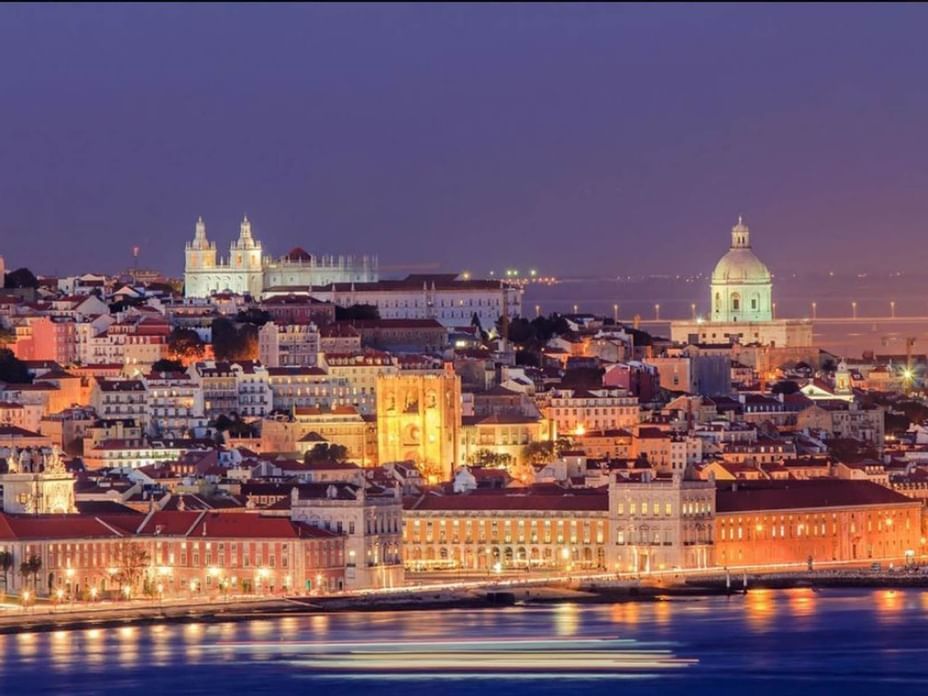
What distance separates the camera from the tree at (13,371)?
74.9m

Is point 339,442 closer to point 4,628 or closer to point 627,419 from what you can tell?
point 627,419

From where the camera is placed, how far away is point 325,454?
69.8 metres

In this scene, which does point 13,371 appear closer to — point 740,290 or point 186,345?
point 186,345

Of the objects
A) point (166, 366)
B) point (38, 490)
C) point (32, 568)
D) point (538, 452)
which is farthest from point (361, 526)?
point (166, 366)

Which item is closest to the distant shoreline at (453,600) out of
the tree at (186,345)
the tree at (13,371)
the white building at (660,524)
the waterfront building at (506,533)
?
the white building at (660,524)

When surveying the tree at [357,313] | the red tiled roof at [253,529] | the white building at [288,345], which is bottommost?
the red tiled roof at [253,529]

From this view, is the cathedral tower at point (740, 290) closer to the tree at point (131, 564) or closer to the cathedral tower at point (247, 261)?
the cathedral tower at point (247, 261)

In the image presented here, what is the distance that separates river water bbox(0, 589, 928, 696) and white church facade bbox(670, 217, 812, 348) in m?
34.3

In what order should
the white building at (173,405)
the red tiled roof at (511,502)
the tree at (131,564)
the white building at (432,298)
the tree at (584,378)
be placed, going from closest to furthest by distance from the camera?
the tree at (131,564) < the red tiled roof at (511,502) < the white building at (173,405) < the tree at (584,378) < the white building at (432,298)

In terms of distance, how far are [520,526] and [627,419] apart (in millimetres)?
11233

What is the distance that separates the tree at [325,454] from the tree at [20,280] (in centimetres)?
1805

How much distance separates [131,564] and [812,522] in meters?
11.7

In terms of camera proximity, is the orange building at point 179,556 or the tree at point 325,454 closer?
the orange building at point 179,556

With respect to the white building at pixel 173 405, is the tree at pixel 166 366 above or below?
above
